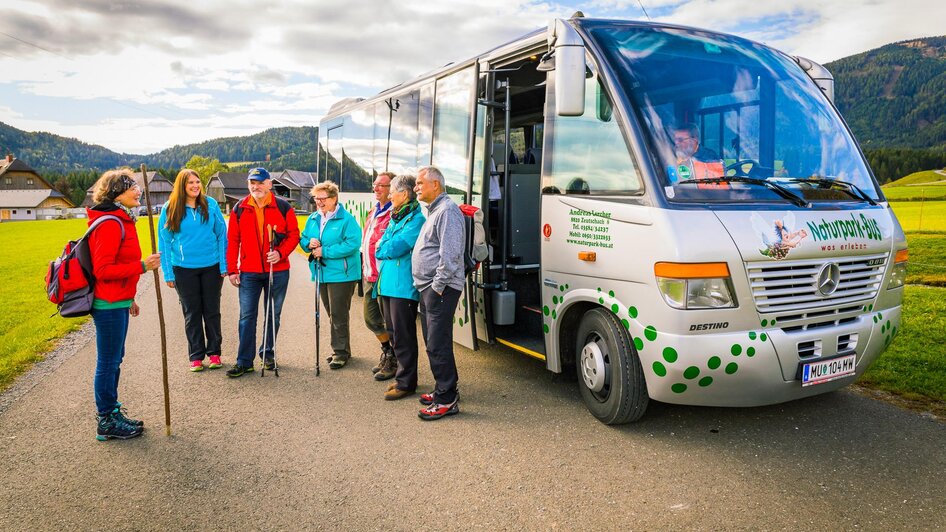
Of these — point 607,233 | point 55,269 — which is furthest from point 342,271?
point 607,233

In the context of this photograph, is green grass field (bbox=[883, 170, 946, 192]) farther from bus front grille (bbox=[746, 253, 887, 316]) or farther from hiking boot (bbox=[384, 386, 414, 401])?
hiking boot (bbox=[384, 386, 414, 401])

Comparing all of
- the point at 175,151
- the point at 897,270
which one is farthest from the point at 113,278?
the point at 175,151

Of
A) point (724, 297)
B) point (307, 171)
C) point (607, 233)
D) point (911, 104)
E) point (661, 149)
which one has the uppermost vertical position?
point (911, 104)

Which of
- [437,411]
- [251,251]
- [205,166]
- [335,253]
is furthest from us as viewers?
[205,166]

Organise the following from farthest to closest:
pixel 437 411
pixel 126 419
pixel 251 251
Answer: pixel 251 251 < pixel 437 411 < pixel 126 419

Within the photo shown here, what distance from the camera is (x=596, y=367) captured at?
4.52 metres

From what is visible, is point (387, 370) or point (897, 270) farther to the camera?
point (387, 370)

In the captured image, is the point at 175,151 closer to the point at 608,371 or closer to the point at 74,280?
the point at 74,280

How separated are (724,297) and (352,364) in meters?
3.93

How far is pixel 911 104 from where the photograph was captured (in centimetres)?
15850

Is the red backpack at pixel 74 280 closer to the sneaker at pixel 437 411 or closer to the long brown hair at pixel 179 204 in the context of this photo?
the long brown hair at pixel 179 204

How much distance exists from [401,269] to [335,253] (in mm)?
1319

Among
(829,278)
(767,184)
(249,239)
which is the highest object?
(767,184)

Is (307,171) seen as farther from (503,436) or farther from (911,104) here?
(911,104)
